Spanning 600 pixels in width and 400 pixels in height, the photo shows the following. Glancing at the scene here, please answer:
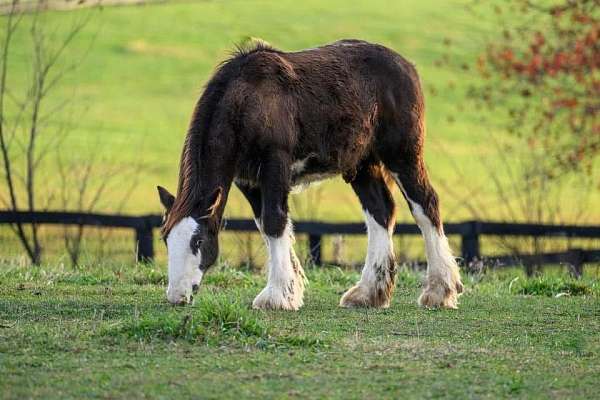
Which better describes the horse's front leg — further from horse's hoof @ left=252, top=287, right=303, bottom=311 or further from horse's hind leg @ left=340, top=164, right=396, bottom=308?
horse's hind leg @ left=340, top=164, right=396, bottom=308

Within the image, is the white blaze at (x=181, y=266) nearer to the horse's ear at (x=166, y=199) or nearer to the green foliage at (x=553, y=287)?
the horse's ear at (x=166, y=199)

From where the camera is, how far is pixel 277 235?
991cm

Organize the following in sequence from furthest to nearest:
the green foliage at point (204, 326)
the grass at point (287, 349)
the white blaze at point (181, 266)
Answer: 1. the white blaze at point (181, 266)
2. the green foliage at point (204, 326)
3. the grass at point (287, 349)

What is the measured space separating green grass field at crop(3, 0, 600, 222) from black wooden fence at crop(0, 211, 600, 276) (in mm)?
15943

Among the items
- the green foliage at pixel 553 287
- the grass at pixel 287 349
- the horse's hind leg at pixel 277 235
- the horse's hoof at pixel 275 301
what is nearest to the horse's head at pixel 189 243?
the grass at pixel 287 349

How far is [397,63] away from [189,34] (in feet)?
124

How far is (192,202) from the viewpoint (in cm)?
952

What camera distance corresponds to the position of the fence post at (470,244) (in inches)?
613

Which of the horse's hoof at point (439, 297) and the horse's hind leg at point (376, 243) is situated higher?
→ the horse's hind leg at point (376, 243)

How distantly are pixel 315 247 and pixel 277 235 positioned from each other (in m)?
5.66

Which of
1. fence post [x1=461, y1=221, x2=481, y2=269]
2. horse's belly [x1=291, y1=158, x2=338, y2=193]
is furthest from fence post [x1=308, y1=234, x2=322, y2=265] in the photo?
horse's belly [x1=291, y1=158, x2=338, y2=193]

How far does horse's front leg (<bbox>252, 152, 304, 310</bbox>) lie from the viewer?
9.80 m

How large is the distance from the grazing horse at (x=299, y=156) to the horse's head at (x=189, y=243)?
0.01 metres

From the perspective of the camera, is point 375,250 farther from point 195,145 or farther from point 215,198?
point 195,145
